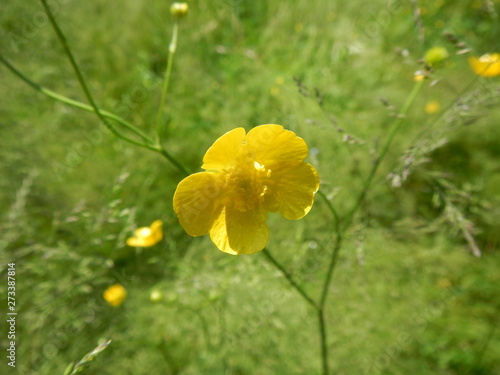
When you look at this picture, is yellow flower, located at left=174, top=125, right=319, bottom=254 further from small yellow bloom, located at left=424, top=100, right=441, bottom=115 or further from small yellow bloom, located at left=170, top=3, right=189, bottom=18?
small yellow bloom, located at left=424, top=100, right=441, bottom=115

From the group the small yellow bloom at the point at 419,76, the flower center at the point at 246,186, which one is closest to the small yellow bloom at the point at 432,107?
the small yellow bloom at the point at 419,76

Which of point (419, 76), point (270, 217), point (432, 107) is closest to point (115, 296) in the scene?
point (270, 217)

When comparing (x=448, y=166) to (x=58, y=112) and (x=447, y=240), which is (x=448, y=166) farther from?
(x=58, y=112)

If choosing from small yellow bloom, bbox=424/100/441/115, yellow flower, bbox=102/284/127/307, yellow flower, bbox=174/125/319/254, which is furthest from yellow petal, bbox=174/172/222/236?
small yellow bloom, bbox=424/100/441/115

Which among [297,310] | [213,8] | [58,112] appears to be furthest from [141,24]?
[297,310]

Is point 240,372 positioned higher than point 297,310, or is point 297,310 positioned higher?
point 297,310

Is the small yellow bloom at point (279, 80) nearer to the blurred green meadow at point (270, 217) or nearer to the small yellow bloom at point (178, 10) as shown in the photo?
the blurred green meadow at point (270, 217)
